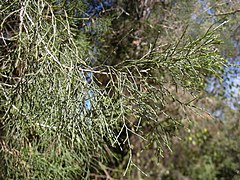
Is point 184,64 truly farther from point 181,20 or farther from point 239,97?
point 239,97

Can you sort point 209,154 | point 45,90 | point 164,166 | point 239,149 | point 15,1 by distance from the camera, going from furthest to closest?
point 209,154 → point 164,166 → point 239,149 → point 15,1 → point 45,90

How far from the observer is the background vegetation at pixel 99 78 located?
1870mm

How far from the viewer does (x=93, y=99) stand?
1.88m

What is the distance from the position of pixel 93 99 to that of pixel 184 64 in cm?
50

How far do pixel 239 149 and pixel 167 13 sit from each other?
3499 millimetres

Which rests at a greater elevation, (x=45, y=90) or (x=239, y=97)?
(x=45, y=90)

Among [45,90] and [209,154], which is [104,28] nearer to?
[45,90]

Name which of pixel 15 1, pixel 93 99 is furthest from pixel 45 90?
pixel 15 1

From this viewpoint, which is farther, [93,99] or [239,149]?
[239,149]

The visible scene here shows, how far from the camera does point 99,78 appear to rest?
3.68 m

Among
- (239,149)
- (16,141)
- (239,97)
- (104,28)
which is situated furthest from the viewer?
(239,149)

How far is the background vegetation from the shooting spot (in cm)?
187

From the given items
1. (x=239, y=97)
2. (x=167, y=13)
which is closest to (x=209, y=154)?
(x=239, y=97)

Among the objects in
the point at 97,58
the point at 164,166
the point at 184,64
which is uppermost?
the point at 184,64
